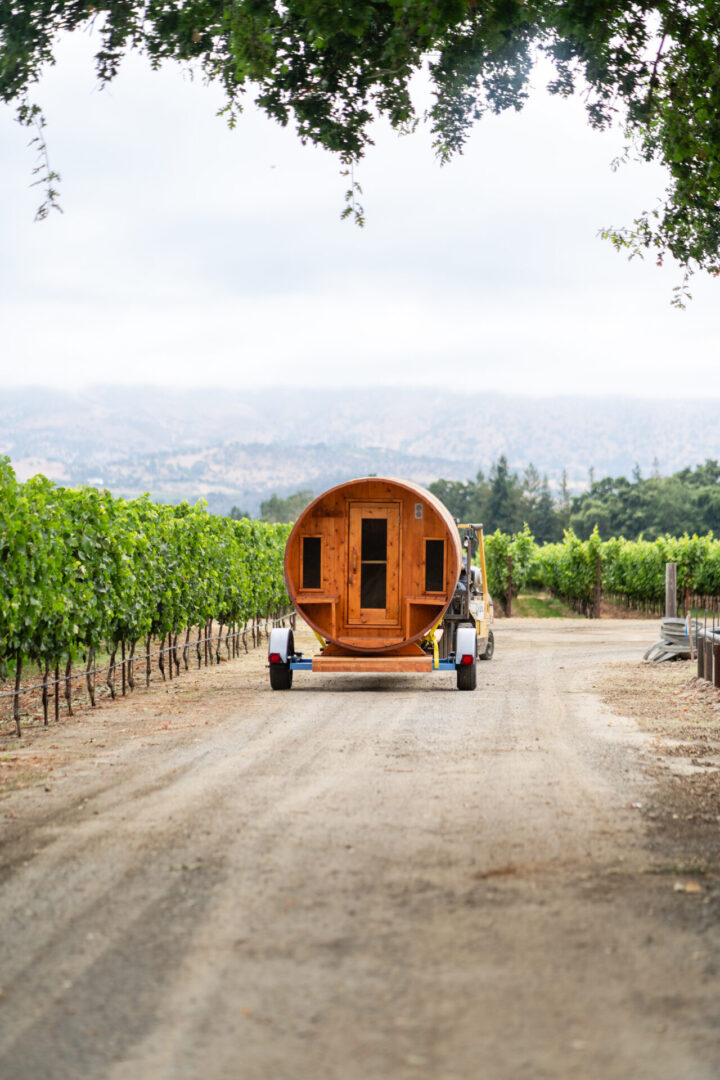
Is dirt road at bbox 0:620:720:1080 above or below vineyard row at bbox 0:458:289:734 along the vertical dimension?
below

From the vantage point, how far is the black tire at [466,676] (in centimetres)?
1609

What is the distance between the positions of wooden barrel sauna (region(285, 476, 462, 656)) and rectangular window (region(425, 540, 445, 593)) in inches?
0.6

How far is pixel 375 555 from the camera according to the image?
1609 centimetres

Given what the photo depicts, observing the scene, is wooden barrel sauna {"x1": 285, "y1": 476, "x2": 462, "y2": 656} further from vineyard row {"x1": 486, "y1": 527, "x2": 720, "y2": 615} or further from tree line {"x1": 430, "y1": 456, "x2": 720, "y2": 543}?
tree line {"x1": 430, "y1": 456, "x2": 720, "y2": 543}

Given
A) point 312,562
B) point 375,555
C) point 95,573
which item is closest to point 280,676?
point 312,562

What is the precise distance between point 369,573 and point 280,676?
7.08 feet

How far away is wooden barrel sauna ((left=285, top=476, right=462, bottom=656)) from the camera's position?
627 inches

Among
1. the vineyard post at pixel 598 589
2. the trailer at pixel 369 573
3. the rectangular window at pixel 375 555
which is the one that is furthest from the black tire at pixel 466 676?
the vineyard post at pixel 598 589

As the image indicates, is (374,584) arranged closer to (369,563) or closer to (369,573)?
(369,573)

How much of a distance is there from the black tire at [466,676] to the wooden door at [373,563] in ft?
4.26

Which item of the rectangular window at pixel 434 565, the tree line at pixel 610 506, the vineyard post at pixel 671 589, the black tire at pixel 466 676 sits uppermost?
the tree line at pixel 610 506

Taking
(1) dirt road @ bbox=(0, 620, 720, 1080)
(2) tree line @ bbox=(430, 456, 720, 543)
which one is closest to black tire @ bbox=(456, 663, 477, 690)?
(1) dirt road @ bbox=(0, 620, 720, 1080)

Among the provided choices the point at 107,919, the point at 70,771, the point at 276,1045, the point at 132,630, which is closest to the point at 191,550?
the point at 132,630

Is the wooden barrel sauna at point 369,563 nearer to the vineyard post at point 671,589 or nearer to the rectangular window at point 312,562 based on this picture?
the rectangular window at point 312,562
